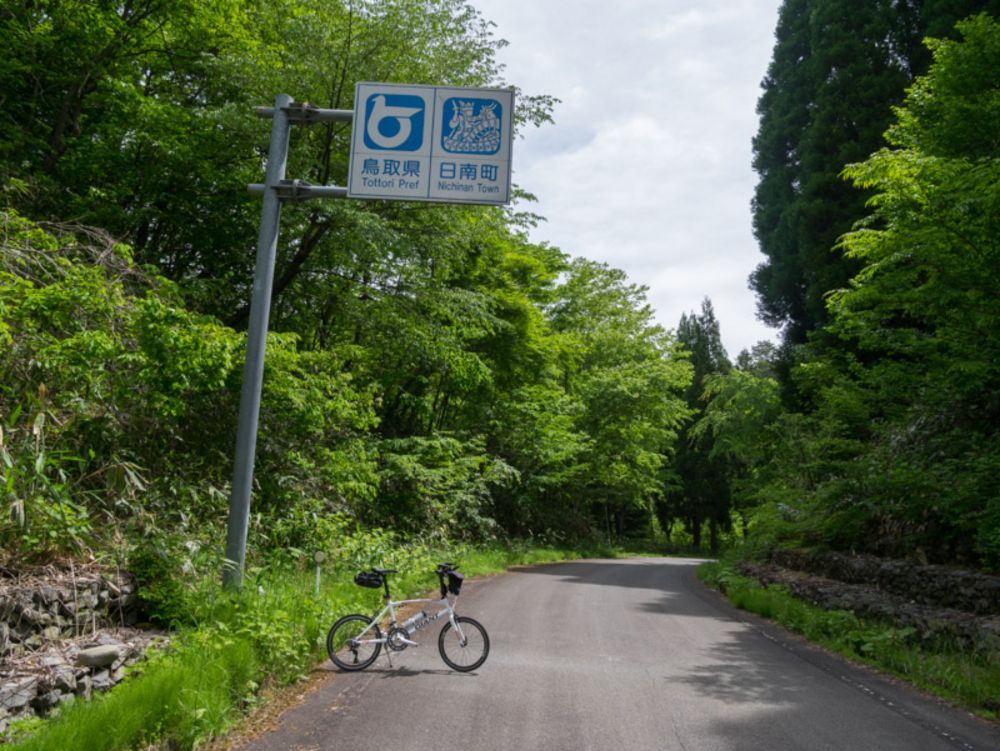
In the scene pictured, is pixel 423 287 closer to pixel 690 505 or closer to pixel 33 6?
pixel 33 6

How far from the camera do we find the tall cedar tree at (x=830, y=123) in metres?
20.8

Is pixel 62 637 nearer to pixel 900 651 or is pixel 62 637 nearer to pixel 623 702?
pixel 623 702

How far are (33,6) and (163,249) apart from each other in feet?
16.0

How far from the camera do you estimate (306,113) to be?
700 centimetres

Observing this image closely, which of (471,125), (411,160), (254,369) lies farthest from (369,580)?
(471,125)

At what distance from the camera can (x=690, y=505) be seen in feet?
155

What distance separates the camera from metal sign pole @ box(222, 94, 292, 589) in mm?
6570

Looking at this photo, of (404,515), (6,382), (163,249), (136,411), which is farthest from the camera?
(404,515)

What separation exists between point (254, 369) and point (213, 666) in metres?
2.71

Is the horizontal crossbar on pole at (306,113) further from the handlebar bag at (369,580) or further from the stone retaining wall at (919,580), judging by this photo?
the stone retaining wall at (919,580)

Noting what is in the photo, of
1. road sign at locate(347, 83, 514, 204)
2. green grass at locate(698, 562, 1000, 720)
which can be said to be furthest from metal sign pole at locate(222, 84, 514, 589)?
green grass at locate(698, 562, 1000, 720)

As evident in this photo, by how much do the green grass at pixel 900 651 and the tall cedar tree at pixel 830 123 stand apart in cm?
1208

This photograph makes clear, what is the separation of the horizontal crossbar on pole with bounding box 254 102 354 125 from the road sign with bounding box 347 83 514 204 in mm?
325

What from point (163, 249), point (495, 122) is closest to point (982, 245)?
point (495, 122)
